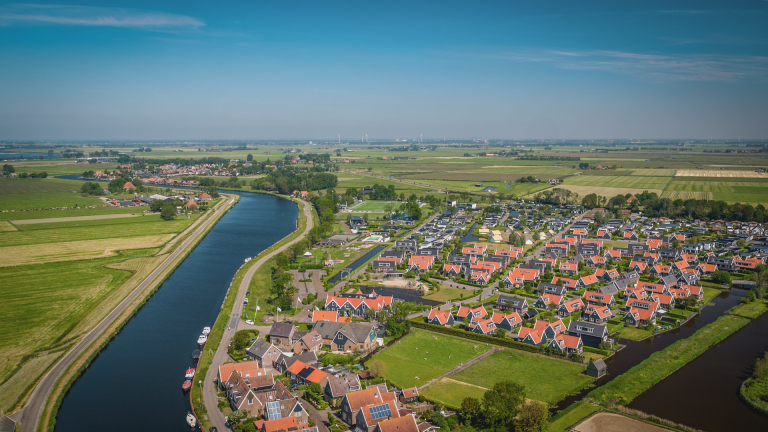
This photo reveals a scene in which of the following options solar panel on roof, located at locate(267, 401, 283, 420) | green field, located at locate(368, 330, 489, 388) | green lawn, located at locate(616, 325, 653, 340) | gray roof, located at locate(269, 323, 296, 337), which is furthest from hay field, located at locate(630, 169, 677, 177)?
solar panel on roof, located at locate(267, 401, 283, 420)

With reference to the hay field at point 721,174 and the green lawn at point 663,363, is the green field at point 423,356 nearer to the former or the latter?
the green lawn at point 663,363

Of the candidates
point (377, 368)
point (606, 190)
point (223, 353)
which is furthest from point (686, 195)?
point (223, 353)

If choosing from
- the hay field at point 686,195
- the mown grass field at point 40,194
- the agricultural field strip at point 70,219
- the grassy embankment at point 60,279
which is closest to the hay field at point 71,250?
the grassy embankment at point 60,279

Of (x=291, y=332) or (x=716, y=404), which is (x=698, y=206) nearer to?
(x=716, y=404)

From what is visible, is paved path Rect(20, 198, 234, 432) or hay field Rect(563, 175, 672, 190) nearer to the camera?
paved path Rect(20, 198, 234, 432)

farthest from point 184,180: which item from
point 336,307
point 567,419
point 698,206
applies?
point 567,419

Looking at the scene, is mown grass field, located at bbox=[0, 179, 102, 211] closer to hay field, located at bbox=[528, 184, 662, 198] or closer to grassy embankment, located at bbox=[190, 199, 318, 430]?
grassy embankment, located at bbox=[190, 199, 318, 430]
